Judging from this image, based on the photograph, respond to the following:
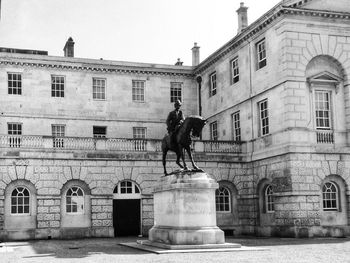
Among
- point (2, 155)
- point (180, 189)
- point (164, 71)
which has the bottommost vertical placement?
point (180, 189)

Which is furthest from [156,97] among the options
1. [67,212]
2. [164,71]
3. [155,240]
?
[155,240]

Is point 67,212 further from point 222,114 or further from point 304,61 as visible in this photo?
point 304,61

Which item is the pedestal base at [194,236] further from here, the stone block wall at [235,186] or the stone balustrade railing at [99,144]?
the stone balustrade railing at [99,144]

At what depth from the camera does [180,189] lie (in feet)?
72.6

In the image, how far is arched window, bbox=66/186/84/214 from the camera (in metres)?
33.5

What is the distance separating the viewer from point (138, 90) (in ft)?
139

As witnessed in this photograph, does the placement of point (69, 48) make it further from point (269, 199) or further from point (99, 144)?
point (269, 199)

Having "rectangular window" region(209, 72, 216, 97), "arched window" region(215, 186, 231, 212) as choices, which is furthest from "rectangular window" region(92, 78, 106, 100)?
"arched window" region(215, 186, 231, 212)

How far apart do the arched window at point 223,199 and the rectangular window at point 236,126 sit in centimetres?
343

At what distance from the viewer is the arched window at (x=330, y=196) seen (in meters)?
31.4

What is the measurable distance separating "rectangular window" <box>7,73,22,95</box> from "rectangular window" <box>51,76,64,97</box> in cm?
215

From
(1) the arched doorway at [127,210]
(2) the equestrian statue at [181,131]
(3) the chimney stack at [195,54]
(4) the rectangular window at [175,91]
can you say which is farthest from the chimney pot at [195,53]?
(2) the equestrian statue at [181,131]

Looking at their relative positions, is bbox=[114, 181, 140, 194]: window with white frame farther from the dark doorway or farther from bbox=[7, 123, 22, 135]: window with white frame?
bbox=[7, 123, 22, 135]: window with white frame

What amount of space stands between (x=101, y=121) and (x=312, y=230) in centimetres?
1717
